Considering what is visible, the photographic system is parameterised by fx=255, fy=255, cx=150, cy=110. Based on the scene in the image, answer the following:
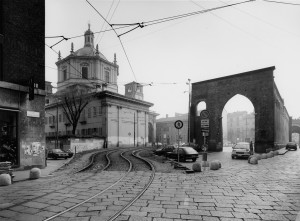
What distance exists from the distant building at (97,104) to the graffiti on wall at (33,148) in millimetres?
23375

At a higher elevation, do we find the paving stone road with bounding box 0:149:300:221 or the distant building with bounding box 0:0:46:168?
the distant building with bounding box 0:0:46:168

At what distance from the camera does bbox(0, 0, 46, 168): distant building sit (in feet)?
45.9

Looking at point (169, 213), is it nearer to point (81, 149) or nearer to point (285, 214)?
point (285, 214)

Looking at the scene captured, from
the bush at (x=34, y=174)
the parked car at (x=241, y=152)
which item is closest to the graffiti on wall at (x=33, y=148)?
the bush at (x=34, y=174)

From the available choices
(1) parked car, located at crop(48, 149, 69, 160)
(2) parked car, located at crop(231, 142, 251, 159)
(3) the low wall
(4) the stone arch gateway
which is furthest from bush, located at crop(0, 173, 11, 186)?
(4) the stone arch gateway

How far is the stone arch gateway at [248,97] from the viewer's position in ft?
96.7

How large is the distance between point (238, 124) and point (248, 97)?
7614cm

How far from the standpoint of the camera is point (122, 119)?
4547cm

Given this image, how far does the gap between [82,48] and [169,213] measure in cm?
5106

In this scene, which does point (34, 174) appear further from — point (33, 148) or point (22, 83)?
point (22, 83)

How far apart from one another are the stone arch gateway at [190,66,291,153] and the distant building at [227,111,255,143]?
66930mm

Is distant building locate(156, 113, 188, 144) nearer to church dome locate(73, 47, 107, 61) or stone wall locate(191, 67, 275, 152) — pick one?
church dome locate(73, 47, 107, 61)

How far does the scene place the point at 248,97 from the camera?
3139 cm

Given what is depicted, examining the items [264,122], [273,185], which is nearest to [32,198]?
[273,185]
